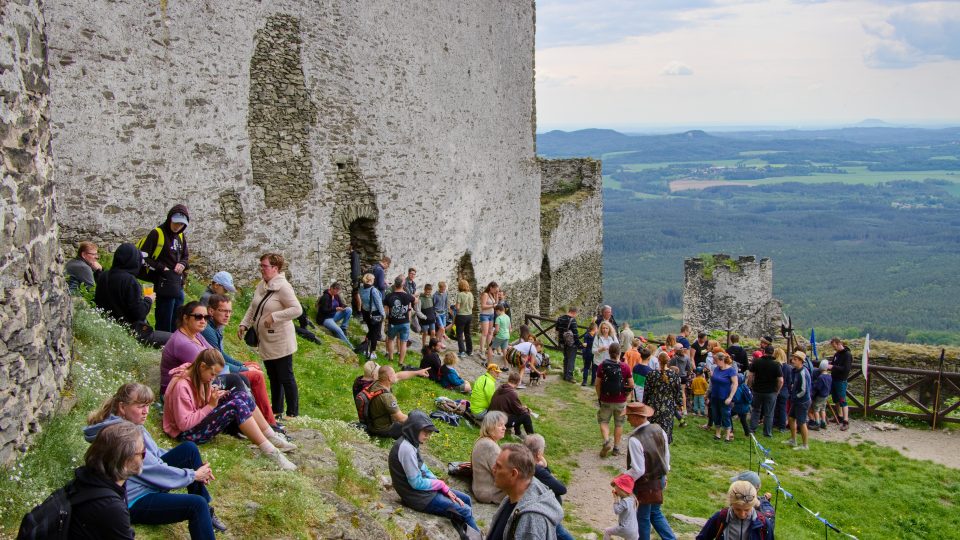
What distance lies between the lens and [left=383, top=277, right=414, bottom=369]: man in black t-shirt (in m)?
14.0

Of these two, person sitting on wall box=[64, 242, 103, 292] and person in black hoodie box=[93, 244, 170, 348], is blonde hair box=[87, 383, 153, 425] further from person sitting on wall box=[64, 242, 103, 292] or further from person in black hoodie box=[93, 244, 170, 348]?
person sitting on wall box=[64, 242, 103, 292]

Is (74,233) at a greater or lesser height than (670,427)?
greater

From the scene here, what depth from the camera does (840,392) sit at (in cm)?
1545

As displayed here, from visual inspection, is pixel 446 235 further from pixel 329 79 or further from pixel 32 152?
pixel 32 152

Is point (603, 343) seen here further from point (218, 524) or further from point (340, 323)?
point (218, 524)

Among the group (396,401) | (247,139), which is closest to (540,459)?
(396,401)

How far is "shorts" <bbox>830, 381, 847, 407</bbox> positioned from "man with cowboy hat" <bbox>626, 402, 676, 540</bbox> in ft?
26.3

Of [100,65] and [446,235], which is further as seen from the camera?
[446,235]

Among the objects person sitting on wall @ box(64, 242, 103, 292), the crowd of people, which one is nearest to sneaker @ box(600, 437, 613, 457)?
the crowd of people

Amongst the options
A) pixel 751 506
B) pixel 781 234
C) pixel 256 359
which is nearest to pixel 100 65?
pixel 256 359

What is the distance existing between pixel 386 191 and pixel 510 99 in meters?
7.25

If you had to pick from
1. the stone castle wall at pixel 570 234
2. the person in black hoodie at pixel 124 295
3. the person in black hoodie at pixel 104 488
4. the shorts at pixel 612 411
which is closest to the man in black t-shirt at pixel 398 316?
the shorts at pixel 612 411

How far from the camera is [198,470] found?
5.77 m

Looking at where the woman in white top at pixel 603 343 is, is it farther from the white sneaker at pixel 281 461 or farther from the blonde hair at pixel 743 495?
the white sneaker at pixel 281 461
